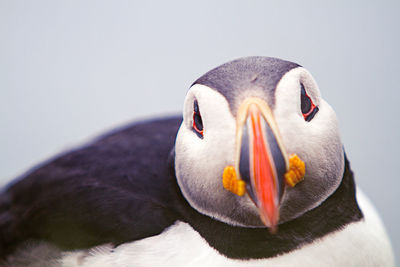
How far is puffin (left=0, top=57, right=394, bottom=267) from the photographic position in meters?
0.69

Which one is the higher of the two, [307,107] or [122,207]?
[307,107]

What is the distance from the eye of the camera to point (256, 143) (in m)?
0.65

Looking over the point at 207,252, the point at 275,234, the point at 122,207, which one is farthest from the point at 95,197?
the point at 275,234

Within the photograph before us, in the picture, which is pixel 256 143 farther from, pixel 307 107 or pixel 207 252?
pixel 207 252

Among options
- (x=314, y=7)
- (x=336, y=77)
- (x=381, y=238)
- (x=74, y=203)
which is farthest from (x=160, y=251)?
(x=314, y=7)

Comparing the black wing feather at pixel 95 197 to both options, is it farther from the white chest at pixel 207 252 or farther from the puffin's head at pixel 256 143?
the puffin's head at pixel 256 143

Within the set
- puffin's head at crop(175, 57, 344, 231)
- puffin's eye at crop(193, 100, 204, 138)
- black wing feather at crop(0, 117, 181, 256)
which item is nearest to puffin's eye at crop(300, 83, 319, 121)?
puffin's head at crop(175, 57, 344, 231)

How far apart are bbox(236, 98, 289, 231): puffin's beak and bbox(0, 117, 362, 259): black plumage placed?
0.55 ft

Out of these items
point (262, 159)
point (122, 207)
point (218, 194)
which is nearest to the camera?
point (262, 159)

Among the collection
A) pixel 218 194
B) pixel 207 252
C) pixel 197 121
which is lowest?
pixel 207 252

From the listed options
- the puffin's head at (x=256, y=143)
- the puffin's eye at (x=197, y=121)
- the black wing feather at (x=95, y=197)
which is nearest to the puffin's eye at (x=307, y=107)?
the puffin's head at (x=256, y=143)

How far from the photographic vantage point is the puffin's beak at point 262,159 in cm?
65

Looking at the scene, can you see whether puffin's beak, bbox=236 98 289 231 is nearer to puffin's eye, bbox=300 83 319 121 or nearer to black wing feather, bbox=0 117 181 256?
puffin's eye, bbox=300 83 319 121

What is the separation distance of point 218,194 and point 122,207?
27 centimetres
